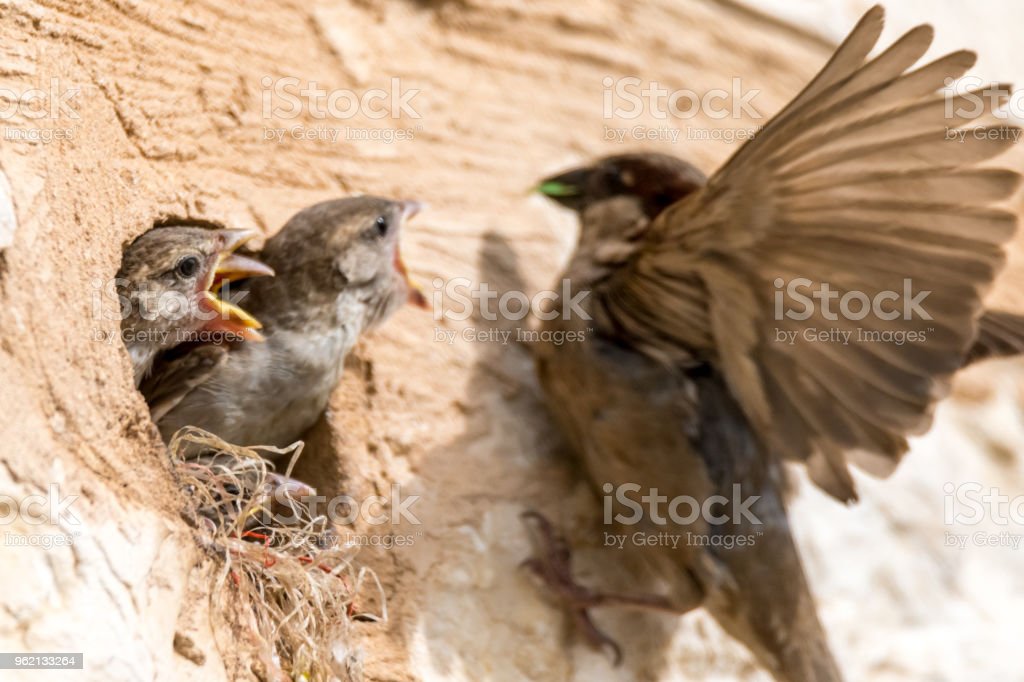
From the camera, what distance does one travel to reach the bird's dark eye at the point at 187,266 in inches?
127

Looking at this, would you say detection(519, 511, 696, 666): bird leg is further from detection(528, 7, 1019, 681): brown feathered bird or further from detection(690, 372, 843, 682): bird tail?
detection(690, 372, 843, 682): bird tail

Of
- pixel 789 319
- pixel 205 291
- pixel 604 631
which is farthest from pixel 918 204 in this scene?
pixel 205 291

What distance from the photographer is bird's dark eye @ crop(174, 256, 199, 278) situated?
324 centimetres

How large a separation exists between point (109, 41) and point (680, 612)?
2.08 m

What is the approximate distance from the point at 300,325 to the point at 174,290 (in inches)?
14.2

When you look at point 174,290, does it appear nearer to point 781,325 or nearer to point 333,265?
point 333,265

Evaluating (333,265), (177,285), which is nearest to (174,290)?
(177,285)

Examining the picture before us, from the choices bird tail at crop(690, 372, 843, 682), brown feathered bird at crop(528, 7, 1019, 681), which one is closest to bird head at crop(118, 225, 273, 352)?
brown feathered bird at crop(528, 7, 1019, 681)

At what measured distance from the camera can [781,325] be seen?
3393mm

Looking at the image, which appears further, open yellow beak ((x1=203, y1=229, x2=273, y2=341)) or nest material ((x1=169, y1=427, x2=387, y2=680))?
open yellow beak ((x1=203, y1=229, x2=273, y2=341))

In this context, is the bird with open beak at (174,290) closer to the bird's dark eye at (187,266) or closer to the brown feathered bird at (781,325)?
the bird's dark eye at (187,266)

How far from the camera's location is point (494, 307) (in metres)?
4.01

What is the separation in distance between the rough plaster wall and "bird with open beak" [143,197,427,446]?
13 centimetres

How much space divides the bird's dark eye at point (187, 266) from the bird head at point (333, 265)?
314 mm
